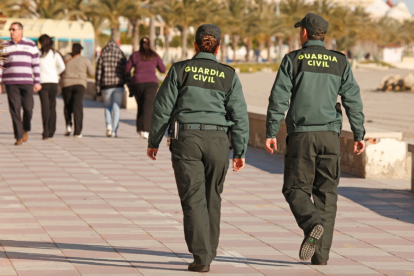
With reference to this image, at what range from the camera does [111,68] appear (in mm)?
12422

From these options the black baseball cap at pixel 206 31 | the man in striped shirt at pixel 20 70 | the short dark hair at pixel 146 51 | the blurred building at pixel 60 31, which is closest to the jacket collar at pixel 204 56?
the black baseball cap at pixel 206 31

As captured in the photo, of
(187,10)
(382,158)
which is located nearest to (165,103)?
(382,158)

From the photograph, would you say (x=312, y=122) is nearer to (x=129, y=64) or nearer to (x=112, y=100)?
(x=129, y=64)

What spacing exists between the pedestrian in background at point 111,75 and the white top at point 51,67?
0.68 meters

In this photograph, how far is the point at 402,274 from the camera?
15.2 ft

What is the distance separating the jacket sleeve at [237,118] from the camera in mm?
4617

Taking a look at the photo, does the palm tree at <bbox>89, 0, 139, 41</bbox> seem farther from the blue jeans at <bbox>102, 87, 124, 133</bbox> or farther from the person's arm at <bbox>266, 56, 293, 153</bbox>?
the person's arm at <bbox>266, 56, 293, 153</bbox>

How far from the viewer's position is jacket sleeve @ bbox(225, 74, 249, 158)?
15.1 ft

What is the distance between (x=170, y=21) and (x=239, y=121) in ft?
177

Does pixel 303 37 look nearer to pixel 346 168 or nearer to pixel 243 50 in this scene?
pixel 346 168

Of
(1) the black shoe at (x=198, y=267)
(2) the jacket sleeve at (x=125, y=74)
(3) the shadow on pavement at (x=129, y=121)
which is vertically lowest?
(3) the shadow on pavement at (x=129, y=121)

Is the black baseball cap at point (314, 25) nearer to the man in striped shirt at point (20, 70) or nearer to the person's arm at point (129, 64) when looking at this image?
the man in striped shirt at point (20, 70)

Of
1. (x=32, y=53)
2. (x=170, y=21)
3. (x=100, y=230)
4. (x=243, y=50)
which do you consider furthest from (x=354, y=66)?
(x=100, y=230)

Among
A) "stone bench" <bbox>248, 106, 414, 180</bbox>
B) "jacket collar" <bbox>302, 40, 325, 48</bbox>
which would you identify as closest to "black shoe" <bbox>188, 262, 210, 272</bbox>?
"jacket collar" <bbox>302, 40, 325, 48</bbox>
